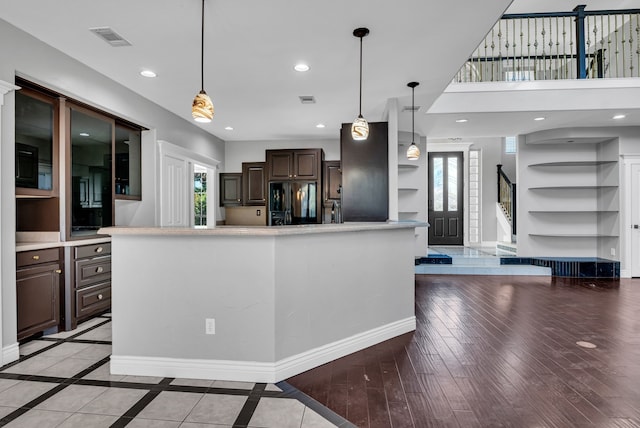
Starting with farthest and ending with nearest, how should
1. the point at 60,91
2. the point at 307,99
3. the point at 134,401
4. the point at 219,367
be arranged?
the point at 307,99 → the point at 60,91 → the point at 219,367 → the point at 134,401

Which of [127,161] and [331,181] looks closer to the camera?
[127,161]

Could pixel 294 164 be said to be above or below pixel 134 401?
above

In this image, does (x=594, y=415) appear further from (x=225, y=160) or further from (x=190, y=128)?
(x=225, y=160)

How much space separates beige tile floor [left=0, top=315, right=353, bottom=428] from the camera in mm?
1866

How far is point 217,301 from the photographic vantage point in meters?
2.35

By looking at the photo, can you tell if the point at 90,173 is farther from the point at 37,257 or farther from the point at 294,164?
the point at 294,164

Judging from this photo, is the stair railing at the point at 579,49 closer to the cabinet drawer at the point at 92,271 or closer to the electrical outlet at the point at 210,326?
the electrical outlet at the point at 210,326

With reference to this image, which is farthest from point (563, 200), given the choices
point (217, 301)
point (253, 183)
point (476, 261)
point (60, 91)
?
point (60, 91)

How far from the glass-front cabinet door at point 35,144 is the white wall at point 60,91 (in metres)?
0.16

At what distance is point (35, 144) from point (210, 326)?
230 centimetres

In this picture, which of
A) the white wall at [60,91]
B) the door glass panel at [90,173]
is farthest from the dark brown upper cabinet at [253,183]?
the door glass panel at [90,173]

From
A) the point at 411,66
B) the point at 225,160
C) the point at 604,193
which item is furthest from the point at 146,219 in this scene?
the point at 604,193

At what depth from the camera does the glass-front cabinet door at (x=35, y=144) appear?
288cm

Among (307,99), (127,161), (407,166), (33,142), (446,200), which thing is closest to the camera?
(33,142)
